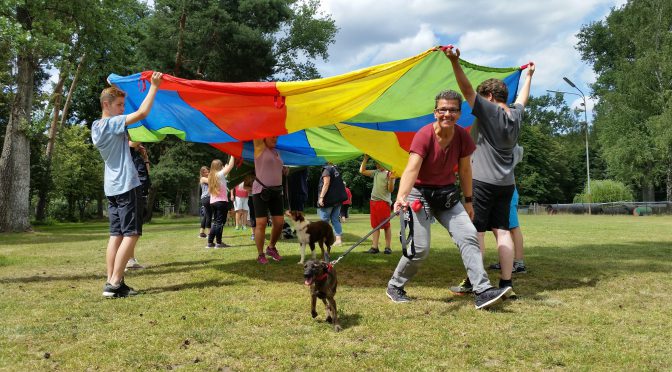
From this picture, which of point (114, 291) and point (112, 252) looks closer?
point (114, 291)

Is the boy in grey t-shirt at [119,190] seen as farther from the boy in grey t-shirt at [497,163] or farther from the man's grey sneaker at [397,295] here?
the boy in grey t-shirt at [497,163]

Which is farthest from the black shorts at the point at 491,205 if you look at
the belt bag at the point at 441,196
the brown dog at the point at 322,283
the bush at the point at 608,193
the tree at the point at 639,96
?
the bush at the point at 608,193

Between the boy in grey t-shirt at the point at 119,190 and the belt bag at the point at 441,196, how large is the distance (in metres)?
3.02

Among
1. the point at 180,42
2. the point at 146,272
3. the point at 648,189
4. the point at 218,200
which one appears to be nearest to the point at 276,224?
the point at 146,272

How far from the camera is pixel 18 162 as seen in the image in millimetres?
17547

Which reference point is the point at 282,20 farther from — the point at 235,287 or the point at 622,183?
the point at 622,183

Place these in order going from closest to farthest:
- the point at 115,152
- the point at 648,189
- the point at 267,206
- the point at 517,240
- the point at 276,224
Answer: the point at 115,152 < the point at 517,240 < the point at 267,206 < the point at 276,224 < the point at 648,189

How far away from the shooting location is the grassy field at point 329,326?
321 cm

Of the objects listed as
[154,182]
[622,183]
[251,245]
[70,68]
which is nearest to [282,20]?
[154,182]

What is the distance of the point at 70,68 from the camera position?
18125mm

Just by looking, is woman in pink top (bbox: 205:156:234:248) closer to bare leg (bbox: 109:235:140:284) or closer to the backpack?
the backpack

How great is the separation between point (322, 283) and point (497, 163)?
2.27m

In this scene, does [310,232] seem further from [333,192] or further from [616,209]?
[616,209]

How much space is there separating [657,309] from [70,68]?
19539mm
